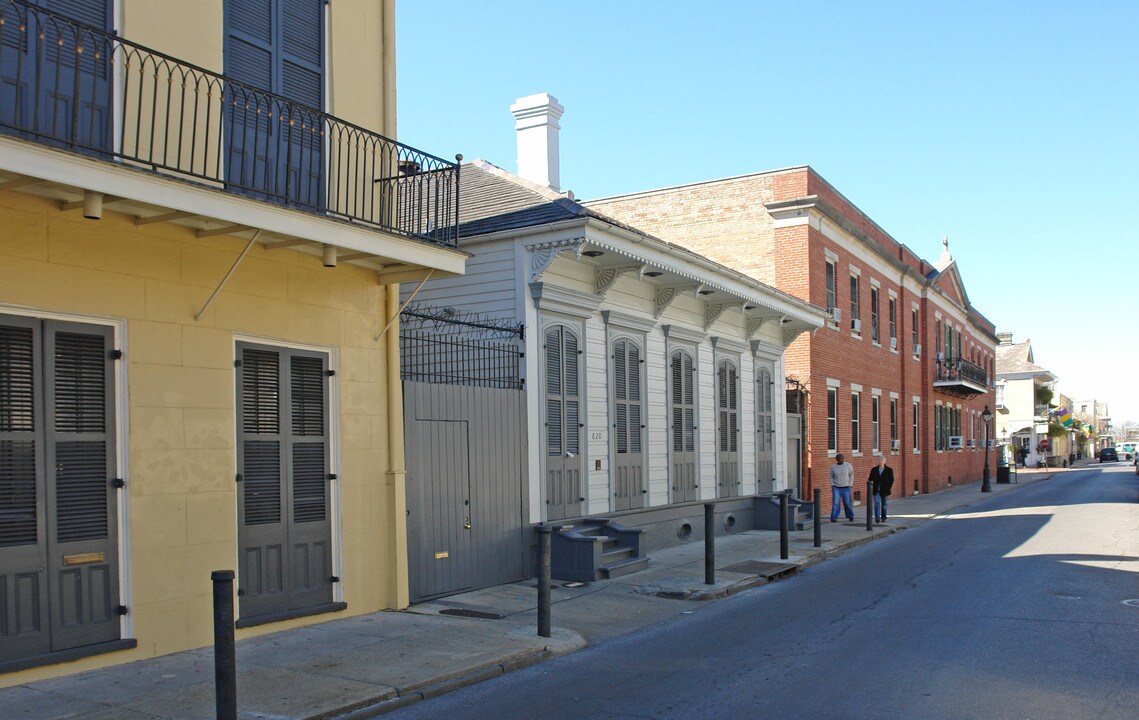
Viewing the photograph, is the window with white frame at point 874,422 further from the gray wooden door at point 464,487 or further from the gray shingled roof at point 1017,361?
the gray shingled roof at point 1017,361

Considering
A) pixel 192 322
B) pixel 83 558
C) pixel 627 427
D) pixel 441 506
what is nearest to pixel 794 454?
pixel 627 427

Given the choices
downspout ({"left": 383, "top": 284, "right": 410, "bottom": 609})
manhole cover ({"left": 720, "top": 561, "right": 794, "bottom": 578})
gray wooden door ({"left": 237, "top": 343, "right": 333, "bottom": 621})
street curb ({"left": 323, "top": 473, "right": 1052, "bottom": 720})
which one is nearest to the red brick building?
manhole cover ({"left": 720, "top": 561, "right": 794, "bottom": 578})

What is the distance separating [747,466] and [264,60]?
13.5 m

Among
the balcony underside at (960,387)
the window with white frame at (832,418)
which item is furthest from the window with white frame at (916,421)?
the window with white frame at (832,418)

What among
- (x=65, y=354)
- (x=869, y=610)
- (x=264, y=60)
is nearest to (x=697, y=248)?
(x=869, y=610)

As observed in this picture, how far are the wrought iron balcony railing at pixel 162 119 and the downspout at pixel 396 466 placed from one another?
1263 mm

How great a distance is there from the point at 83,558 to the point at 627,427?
9.17 meters

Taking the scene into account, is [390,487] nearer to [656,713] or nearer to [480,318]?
[480,318]

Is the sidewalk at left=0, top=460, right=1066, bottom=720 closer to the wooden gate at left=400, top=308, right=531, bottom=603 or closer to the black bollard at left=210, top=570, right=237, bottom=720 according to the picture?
the wooden gate at left=400, top=308, right=531, bottom=603

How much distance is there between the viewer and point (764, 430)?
2075 cm

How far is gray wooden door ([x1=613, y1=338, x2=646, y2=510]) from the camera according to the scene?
1493cm

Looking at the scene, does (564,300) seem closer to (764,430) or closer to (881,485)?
(764,430)

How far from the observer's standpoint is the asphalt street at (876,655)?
22.1 feet

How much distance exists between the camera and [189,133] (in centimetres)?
820
